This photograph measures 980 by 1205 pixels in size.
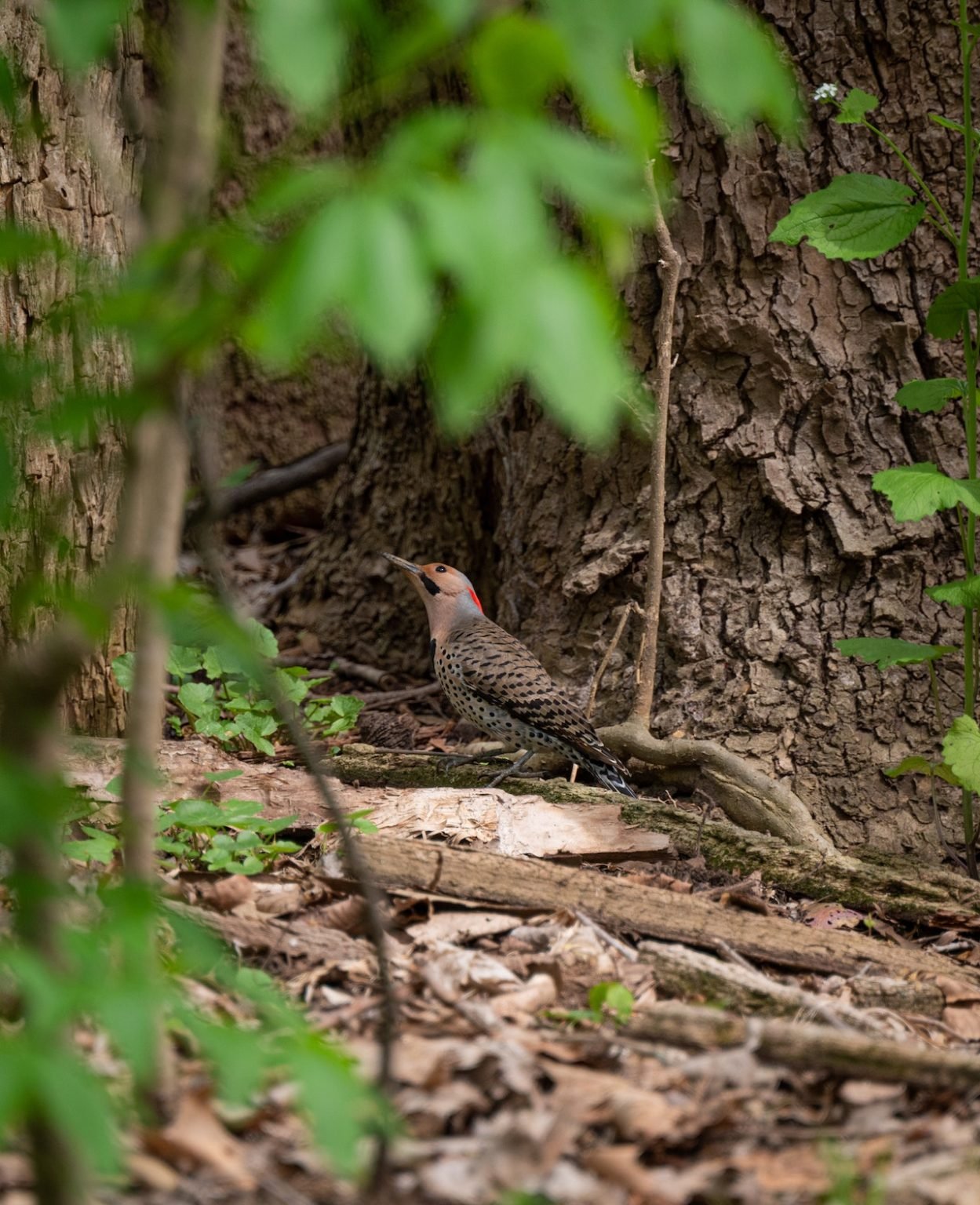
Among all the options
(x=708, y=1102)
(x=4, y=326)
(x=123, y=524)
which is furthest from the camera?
(x=4, y=326)

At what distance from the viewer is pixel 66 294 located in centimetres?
414

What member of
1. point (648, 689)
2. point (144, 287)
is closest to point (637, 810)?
point (648, 689)

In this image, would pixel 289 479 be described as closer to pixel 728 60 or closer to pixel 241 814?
pixel 241 814

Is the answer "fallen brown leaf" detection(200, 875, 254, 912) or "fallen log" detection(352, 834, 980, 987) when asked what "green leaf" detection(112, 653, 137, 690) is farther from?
"fallen log" detection(352, 834, 980, 987)

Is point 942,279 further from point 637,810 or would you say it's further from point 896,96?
point 637,810

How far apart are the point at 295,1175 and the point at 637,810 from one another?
2314 millimetres

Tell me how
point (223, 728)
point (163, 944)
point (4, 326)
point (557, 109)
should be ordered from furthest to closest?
point (557, 109) < point (223, 728) < point (4, 326) < point (163, 944)

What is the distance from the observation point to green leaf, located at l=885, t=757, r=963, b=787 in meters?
4.20

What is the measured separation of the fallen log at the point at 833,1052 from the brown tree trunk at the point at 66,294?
2458 mm

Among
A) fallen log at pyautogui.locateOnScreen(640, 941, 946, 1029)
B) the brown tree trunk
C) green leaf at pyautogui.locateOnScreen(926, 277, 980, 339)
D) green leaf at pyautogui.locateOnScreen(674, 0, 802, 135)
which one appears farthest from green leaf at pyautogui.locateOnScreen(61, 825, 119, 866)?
green leaf at pyautogui.locateOnScreen(926, 277, 980, 339)

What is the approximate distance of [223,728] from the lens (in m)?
4.63

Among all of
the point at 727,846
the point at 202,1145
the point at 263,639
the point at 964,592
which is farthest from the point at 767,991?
the point at 263,639

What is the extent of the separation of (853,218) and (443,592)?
2.95 meters

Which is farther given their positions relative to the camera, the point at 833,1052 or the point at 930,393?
the point at 930,393
